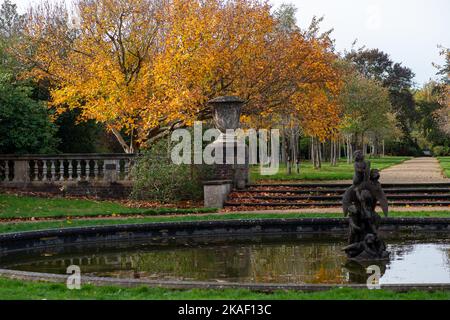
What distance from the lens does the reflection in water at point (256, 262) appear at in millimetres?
10320

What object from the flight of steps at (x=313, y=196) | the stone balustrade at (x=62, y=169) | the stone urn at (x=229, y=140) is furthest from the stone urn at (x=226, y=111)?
the stone balustrade at (x=62, y=169)

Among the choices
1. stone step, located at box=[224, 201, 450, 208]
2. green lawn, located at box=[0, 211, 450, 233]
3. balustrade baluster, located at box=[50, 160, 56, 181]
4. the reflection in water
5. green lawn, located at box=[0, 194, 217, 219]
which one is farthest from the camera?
balustrade baluster, located at box=[50, 160, 56, 181]

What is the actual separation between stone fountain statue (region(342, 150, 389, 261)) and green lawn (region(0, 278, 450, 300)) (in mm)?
3777

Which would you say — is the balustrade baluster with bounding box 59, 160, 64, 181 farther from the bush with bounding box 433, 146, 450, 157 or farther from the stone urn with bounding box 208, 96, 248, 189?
the bush with bounding box 433, 146, 450, 157

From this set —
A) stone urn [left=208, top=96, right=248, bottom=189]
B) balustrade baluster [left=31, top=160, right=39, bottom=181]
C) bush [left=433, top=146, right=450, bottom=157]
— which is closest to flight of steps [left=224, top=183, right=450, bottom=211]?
stone urn [left=208, top=96, right=248, bottom=189]

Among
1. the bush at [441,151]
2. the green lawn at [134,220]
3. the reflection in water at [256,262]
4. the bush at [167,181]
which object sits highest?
the bush at [441,151]

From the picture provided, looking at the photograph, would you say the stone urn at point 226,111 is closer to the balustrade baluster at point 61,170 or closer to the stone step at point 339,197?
the stone step at point 339,197

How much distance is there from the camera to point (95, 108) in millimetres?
24750

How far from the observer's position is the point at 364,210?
11688 millimetres

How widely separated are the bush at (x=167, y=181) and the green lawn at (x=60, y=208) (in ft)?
3.59

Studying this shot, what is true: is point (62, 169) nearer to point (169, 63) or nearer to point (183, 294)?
point (169, 63)

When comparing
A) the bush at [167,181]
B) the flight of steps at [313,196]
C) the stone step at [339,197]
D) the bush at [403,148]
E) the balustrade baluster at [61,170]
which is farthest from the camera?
the bush at [403,148]

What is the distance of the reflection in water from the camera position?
10320 mm
